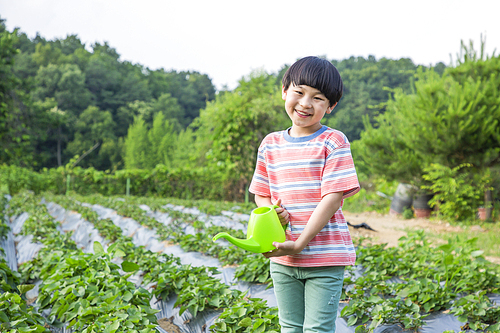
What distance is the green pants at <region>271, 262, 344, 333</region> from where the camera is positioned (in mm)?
1229

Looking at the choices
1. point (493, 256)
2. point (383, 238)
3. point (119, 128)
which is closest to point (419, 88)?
point (383, 238)

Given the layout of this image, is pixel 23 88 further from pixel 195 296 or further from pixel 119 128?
pixel 119 128

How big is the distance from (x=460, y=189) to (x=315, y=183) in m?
7.92

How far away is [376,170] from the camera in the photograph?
9984 millimetres

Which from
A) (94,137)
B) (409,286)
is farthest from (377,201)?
(94,137)

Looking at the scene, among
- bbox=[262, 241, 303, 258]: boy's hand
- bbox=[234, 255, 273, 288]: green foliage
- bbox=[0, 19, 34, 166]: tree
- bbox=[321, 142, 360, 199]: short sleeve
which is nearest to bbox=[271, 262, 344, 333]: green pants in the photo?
bbox=[262, 241, 303, 258]: boy's hand

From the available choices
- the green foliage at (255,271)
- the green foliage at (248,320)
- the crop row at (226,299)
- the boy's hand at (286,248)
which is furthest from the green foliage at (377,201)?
the boy's hand at (286,248)

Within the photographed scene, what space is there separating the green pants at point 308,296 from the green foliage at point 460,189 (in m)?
7.72

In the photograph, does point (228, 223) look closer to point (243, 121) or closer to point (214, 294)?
point (214, 294)

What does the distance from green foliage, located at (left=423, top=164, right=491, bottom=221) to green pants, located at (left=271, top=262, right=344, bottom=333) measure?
25.3ft

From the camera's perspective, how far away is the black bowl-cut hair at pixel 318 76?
4.18 feet

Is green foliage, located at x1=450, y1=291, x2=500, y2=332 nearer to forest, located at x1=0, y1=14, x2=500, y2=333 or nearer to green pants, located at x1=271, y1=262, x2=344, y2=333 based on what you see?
forest, located at x1=0, y1=14, x2=500, y2=333

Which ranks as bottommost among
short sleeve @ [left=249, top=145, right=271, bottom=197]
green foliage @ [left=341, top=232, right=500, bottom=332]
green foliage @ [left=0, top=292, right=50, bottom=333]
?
green foliage @ [left=341, top=232, right=500, bottom=332]

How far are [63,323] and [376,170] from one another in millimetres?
9082
